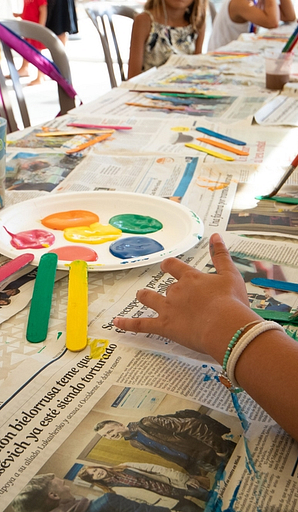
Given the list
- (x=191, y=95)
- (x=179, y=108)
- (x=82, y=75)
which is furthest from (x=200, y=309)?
(x=82, y=75)

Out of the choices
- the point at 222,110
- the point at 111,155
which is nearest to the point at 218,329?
the point at 111,155

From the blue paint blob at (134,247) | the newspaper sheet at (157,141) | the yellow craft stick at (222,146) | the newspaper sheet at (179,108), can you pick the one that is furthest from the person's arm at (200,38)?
the blue paint blob at (134,247)

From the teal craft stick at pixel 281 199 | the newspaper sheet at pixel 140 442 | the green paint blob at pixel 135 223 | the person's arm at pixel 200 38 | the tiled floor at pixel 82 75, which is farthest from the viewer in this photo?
the tiled floor at pixel 82 75

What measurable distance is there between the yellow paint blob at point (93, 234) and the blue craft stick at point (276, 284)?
0.20 metres

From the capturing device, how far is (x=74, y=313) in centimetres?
50

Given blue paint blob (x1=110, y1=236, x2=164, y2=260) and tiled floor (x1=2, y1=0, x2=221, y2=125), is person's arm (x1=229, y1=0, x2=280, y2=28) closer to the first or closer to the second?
tiled floor (x1=2, y1=0, x2=221, y2=125)

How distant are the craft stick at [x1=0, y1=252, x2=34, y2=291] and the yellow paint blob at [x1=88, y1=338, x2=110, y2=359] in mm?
142

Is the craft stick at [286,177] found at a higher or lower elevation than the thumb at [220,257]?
lower

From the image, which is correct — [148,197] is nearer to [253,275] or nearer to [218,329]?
[253,275]

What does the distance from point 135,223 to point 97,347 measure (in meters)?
0.27

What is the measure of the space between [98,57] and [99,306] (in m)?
5.09

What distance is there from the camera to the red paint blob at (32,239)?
64 centimetres

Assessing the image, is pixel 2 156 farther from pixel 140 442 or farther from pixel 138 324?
pixel 140 442

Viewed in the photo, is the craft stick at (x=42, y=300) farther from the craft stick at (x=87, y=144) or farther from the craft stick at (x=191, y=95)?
the craft stick at (x=191, y=95)
